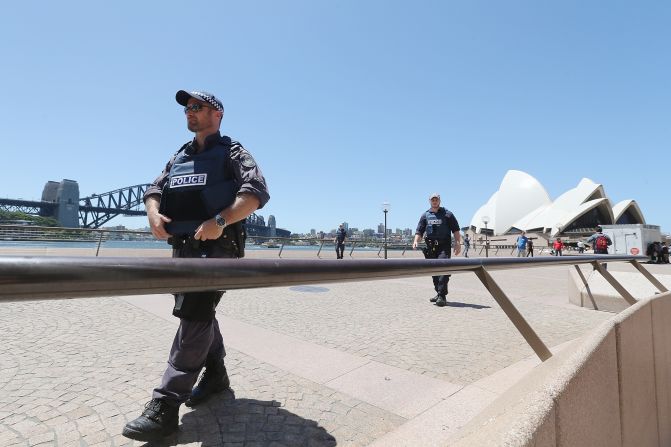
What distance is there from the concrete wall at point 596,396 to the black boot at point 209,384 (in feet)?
6.17

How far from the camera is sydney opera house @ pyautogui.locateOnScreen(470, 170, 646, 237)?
60031 mm

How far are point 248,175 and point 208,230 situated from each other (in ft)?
Result: 1.40

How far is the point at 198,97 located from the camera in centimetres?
237

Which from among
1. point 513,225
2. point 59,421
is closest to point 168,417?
point 59,421

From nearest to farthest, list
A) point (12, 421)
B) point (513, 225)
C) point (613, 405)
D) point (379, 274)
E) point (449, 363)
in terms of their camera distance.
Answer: point (379, 274) → point (613, 405) → point (12, 421) → point (449, 363) → point (513, 225)

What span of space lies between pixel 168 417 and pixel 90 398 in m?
0.86

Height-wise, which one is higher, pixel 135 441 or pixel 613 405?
pixel 613 405

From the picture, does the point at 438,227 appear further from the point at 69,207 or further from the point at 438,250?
the point at 69,207

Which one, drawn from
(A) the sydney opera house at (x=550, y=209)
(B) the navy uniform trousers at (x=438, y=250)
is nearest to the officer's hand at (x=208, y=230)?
(B) the navy uniform trousers at (x=438, y=250)

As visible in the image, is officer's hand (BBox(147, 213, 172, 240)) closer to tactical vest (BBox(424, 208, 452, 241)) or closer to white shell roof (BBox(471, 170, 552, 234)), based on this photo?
tactical vest (BBox(424, 208, 452, 241))

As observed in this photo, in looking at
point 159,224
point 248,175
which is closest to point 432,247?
point 248,175

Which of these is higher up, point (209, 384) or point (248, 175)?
point (248, 175)

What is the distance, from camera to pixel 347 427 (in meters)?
2.19

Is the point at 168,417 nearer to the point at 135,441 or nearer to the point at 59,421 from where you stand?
the point at 135,441
